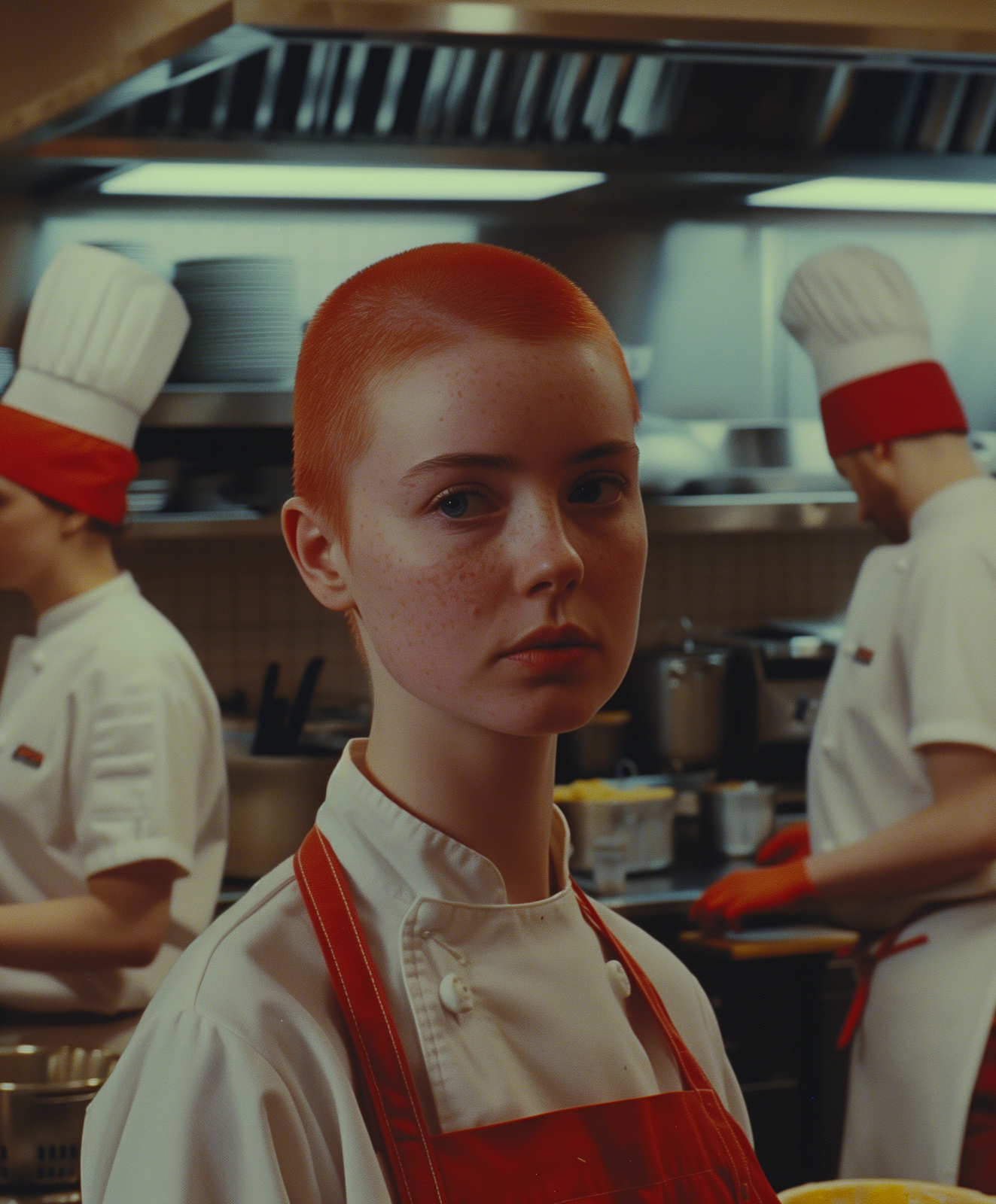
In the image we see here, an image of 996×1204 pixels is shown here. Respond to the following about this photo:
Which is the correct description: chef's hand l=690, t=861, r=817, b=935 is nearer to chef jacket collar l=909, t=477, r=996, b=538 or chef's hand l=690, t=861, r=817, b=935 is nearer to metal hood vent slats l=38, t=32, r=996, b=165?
chef jacket collar l=909, t=477, r=996, b=538

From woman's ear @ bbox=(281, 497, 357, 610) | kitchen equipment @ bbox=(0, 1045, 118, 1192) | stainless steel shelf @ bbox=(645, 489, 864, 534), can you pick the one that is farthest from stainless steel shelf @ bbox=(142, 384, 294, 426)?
woman's ear @ bbox=(281, 497, 357, 610)

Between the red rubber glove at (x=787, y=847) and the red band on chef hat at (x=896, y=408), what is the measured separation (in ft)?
2.66

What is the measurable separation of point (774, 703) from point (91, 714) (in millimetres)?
1703

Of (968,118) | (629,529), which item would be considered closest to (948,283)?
(968,118)

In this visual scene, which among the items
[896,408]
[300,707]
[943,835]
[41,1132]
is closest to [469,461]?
[41,1132]

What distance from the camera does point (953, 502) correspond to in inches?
80.7

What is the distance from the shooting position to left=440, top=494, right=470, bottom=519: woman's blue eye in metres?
0.69

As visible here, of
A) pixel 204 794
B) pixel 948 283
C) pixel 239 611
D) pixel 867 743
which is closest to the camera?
pixel 204 794

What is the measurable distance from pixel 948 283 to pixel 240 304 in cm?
207

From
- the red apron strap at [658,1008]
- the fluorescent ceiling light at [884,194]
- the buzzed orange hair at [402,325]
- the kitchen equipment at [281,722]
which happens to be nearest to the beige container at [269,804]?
the kitchen equipment at [281,722]

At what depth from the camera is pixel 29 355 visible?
196cm

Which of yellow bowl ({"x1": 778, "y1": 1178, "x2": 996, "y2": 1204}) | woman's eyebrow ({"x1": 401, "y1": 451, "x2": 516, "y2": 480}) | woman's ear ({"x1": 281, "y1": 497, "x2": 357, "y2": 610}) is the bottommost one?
yellow bowl ({"x1": 778, "y1": 1178, "x2": 996, "y2": 1204})

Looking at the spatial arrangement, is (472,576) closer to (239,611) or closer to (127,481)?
(127,481)

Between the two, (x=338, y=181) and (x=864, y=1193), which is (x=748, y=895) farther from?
(x=338, y=181)
